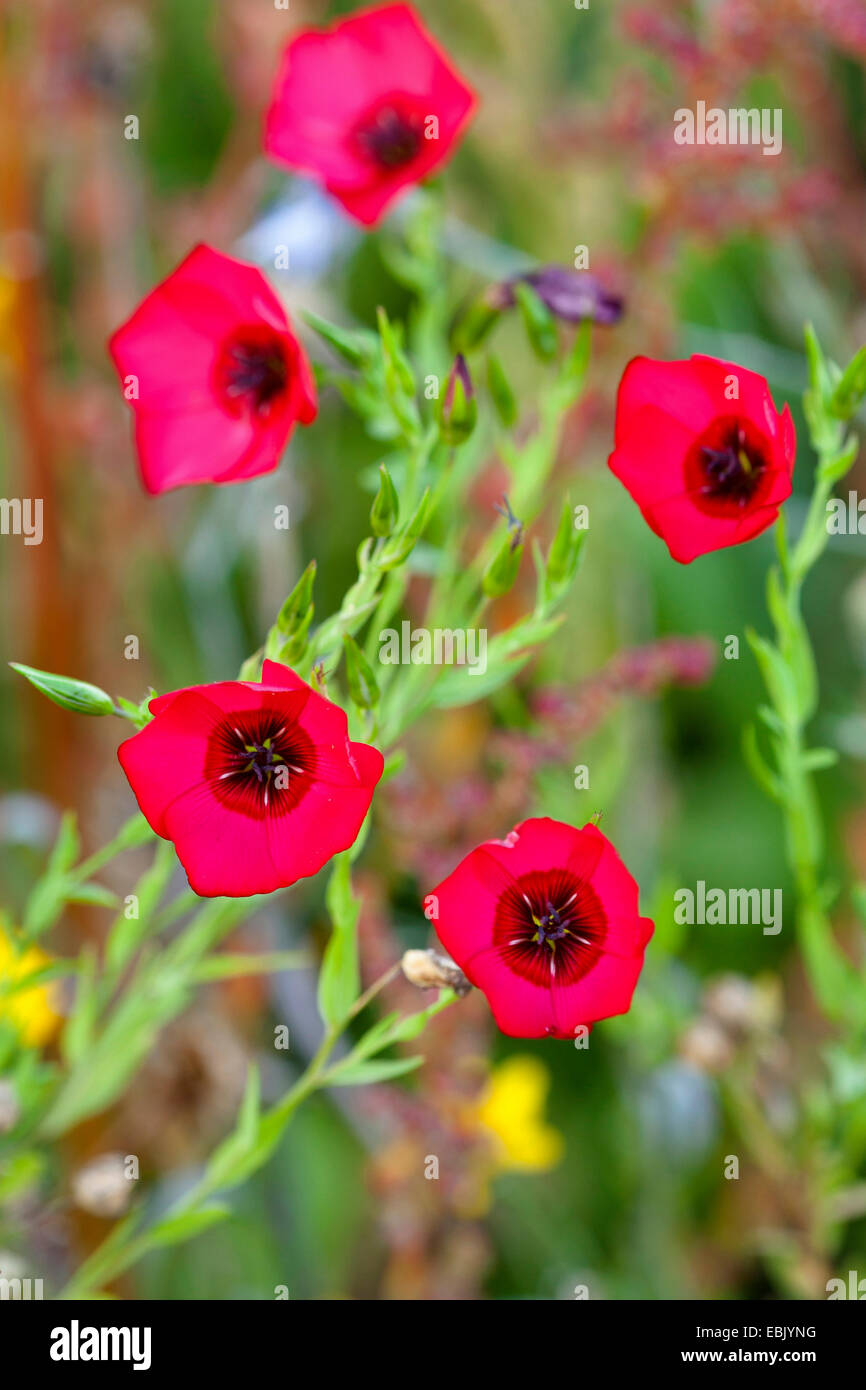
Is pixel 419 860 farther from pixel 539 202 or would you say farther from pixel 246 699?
pixel 539 202

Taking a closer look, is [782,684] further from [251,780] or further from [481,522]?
[481,522]

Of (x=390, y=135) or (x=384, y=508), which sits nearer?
(x=384, y=508)

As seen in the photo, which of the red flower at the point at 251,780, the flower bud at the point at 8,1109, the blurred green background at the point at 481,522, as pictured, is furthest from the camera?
the blurred green background at the point at 481,522

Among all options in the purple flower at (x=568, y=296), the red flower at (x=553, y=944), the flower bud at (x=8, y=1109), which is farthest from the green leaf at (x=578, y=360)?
the flower bud at (x=8, y=1109)

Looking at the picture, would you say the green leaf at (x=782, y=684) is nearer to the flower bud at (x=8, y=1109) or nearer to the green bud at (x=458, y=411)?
the green bud at (x=458, y=411)

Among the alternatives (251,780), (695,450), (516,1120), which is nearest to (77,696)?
(251,780)

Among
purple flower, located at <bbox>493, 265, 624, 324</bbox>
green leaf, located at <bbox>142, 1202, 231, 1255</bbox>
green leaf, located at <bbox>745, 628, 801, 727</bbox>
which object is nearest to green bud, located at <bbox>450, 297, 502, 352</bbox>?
purple flower, located at <bbox>493, 265, 624, 324</bbox>
